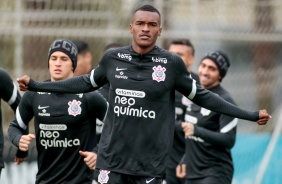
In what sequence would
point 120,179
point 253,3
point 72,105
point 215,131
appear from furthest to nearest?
1. point 253,3
2. point 215,131
3. point 72,105
4. point 120,179

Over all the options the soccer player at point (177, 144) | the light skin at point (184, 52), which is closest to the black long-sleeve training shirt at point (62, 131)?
the soccer player at point (177, 144)

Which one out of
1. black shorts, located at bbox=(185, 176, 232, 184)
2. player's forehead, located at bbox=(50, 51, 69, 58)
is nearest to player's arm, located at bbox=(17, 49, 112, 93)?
player's forehead, located at bbox=(50, 51, 69, 58)

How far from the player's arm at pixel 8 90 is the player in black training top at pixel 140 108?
143 centimetres

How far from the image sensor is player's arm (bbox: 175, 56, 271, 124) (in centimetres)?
807

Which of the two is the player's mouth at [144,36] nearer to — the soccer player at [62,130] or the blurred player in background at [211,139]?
the soccer player at [62,130]

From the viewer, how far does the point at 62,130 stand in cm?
902

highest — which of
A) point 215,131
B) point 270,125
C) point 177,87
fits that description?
point 177,87

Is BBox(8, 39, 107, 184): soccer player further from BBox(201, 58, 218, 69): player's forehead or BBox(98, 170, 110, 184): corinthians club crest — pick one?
BBox(201, 58, 218, 69): player's forehead

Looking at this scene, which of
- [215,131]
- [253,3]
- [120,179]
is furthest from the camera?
[253,3]

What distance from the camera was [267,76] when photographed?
16.5 m

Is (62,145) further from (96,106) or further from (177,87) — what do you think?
(177,87)

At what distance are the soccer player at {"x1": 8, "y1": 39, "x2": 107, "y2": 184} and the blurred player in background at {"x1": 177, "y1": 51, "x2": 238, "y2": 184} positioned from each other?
146cm

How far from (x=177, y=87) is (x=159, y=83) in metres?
0.22

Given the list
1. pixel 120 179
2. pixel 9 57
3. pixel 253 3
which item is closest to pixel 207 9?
pixel 253 3
